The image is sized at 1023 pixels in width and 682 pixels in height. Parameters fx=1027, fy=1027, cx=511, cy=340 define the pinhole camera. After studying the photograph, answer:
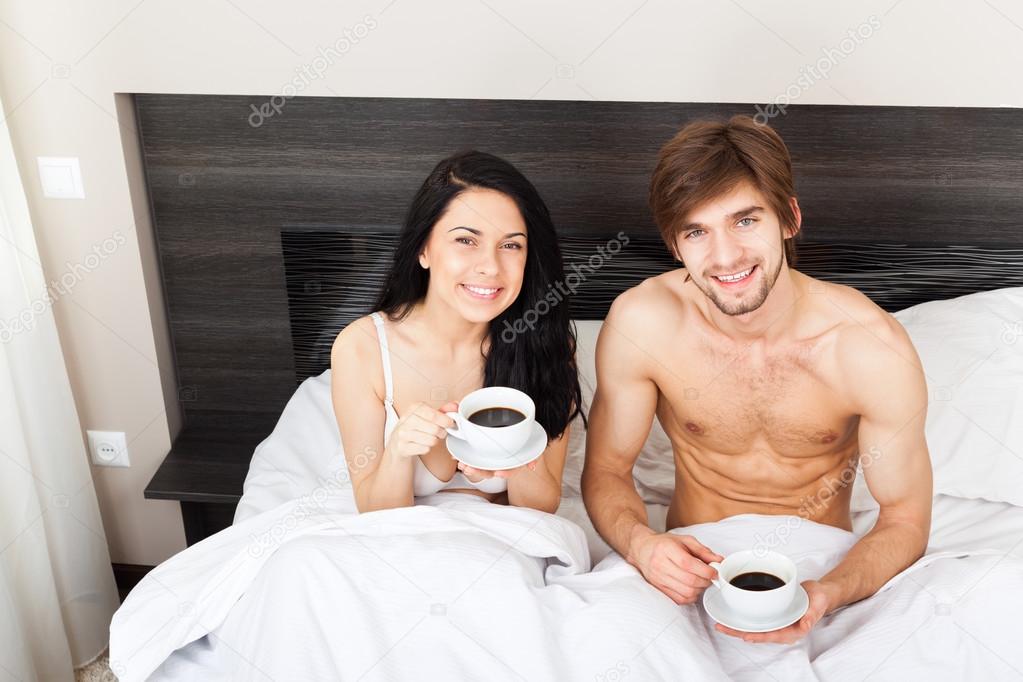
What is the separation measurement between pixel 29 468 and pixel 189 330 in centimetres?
49

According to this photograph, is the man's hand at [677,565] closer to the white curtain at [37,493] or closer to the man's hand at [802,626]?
the man's hand at [802,626]

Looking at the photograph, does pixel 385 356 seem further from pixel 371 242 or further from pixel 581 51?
pixel 581 51

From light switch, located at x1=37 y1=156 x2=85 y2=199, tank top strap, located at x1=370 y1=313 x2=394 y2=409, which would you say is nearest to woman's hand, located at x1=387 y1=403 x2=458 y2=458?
tank top strap, located at x1=370 y1=313 x2=394 y2=409

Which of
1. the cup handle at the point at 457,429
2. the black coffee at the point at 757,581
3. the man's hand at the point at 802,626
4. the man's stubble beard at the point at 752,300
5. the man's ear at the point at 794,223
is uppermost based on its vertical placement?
the man's ear at the point at 794,223

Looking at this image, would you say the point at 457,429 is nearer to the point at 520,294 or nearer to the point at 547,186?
the point at 520,294

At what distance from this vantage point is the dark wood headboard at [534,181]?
2.05m

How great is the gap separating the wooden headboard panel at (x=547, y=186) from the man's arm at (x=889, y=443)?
0.56 m

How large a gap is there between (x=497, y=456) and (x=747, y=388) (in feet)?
1.69

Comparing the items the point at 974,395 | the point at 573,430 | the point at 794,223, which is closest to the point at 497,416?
the point at 794,223

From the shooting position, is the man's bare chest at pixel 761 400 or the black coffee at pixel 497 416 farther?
the man's bare chest at pixel 761 400

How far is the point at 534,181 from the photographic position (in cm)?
213

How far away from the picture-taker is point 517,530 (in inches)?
60.7

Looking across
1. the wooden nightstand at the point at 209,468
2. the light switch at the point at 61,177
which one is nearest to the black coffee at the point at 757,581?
the wooden nightstand at the point at 209,468

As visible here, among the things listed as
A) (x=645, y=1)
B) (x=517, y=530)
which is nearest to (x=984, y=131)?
A: (x=645, y=1)
